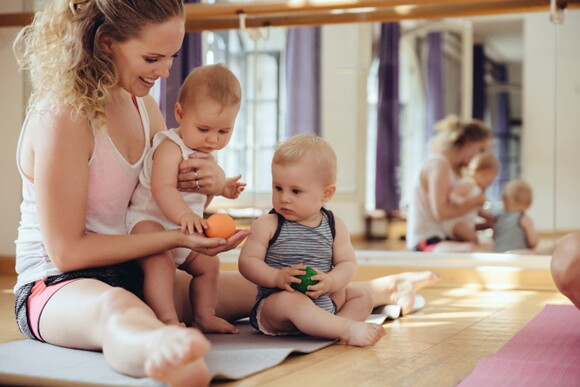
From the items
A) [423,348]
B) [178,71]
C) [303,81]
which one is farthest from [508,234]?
[423,348]

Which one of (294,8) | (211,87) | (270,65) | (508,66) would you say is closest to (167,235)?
(211,87)

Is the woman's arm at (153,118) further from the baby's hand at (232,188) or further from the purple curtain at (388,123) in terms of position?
the purple curtain at (388,123)

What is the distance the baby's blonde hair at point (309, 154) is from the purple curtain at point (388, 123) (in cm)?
507

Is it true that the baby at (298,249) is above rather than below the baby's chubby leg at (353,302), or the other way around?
above

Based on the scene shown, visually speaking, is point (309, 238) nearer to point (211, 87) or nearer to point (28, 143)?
point (211, 87)

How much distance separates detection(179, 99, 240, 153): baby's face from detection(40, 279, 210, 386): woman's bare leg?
1.42 ft

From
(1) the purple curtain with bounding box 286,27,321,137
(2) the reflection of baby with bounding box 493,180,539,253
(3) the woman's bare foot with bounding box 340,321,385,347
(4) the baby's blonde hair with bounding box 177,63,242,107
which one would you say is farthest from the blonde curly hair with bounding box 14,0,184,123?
(1) the purple curtain with bounding box 286,27,321,137

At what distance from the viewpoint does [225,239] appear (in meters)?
1.70

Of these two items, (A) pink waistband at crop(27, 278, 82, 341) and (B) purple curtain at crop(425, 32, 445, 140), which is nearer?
(A) pink waistband at crop(27, 278, 82, 341)

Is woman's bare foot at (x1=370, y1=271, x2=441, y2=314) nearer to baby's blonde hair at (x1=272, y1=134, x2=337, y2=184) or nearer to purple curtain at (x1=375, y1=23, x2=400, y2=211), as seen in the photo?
baby's blonde hair at (x1=272, y1=134, x2=337, y2=184)

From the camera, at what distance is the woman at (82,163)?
1610mm

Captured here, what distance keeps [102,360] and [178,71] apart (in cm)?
195

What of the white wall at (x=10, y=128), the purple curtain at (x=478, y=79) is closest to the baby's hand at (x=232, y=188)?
the white wall at (x=10, y=128)

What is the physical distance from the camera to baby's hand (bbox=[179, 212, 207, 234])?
168 centimetres
